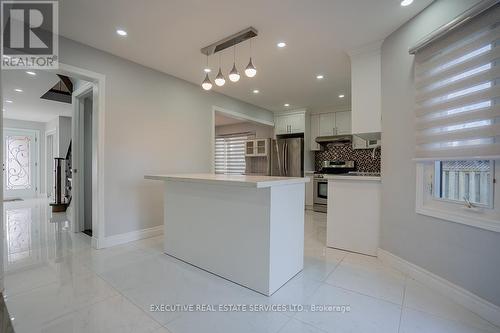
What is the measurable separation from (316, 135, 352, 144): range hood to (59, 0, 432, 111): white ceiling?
1816mm

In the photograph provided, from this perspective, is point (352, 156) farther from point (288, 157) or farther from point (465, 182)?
point (465, 182)

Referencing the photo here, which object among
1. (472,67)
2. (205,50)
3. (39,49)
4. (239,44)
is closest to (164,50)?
(205,50)

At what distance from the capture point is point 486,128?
1603mm

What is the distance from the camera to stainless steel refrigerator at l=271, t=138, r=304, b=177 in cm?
560

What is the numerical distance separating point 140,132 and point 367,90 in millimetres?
3200

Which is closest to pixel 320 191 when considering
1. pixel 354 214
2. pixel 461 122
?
pixel 354 214

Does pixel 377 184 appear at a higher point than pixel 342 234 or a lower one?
higher

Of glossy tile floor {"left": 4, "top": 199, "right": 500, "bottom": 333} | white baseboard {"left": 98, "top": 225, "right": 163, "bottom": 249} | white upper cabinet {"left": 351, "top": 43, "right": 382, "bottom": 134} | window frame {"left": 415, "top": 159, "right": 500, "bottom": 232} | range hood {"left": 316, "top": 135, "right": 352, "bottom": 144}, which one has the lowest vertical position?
glossy tile floor {"left": 4, "top": 199, "right": 500, "bottom": 333}

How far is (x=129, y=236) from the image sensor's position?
316 cm

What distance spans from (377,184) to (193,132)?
307 centimetres

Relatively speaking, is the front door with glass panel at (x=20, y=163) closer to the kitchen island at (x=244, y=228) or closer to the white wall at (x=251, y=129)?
the white wall at (x=251, y=129)

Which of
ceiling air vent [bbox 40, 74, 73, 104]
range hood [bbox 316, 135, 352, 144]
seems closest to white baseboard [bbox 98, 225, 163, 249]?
ceiling air vent [bbox 40, 74, 73, 104]

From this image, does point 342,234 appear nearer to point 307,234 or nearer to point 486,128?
point 307,234

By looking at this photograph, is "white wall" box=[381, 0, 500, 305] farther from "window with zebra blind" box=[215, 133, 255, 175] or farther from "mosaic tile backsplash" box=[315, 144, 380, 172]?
"window with zebra blind" box=[215, 133, 255, 175]
